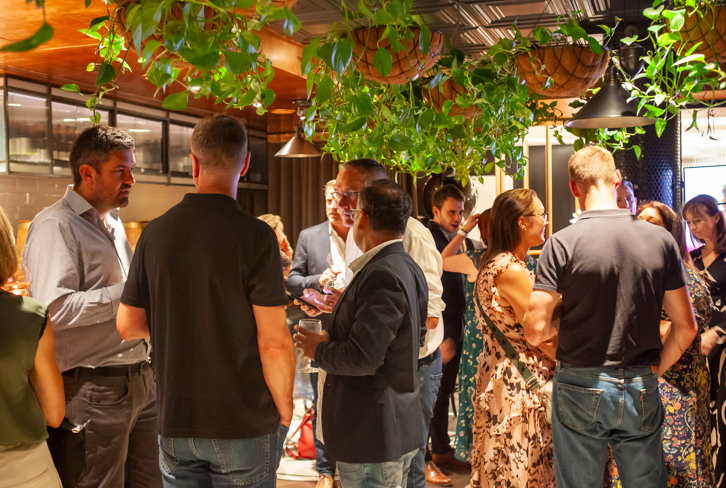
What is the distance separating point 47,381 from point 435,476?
2426mm

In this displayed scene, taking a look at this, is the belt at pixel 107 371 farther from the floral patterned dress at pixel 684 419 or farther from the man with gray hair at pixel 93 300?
the floral patterned dress at pixel 684 419

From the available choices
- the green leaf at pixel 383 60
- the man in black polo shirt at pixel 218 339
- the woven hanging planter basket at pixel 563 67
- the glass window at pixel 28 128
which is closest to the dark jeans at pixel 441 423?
the woven hanging planter basket at pixel 563 67

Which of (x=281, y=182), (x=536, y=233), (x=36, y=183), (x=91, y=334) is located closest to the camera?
(x=91, y=334)

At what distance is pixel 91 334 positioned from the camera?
80.4 inches

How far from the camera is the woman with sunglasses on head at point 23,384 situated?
1520 mm

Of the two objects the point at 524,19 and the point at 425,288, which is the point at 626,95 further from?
the point at 524,19

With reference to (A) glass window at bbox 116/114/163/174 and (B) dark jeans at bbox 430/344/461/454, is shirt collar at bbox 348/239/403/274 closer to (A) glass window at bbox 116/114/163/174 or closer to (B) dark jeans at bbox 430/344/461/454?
(B) dark jeans at bbox 430/344/461/454

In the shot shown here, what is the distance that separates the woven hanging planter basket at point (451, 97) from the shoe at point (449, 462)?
228 cm

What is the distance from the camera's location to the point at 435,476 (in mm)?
3445

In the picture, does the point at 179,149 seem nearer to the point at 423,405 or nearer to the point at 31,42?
the point at 423,405

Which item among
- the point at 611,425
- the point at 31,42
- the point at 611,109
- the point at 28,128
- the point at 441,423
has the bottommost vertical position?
the point at 441,423

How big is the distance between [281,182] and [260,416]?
5.99 meters

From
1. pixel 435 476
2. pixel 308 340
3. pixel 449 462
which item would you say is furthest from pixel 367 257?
pixel 449 462

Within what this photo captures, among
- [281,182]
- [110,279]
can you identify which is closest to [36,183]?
[281,182]
